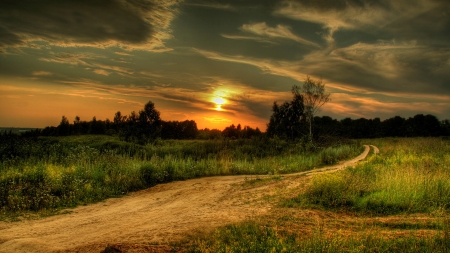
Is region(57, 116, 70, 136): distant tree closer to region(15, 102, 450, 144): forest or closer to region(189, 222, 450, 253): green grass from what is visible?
region(15, 102, 450, 144): forest

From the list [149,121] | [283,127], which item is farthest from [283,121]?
[149,121]

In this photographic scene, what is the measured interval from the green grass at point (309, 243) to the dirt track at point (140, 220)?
3.20ft

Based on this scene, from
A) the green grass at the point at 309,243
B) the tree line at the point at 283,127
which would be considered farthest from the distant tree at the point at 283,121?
the green grass at the point at 309,243

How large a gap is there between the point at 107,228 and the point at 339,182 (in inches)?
342

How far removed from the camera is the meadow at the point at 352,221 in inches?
257

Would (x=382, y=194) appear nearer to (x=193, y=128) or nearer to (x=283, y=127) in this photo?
(x=283, y=127)

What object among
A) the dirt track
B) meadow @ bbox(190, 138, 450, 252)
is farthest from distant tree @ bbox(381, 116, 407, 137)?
the dirt track

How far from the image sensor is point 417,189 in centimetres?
1152

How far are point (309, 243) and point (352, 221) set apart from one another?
9.95ft

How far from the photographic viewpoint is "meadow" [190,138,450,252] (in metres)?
6.54

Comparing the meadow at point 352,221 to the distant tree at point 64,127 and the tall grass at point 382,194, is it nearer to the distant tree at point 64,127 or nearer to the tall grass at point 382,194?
the tall grass at point 382,194

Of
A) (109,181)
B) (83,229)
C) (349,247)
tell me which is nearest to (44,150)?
(109,181)

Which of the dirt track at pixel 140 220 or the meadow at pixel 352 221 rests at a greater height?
the meadow at pixel 352 221

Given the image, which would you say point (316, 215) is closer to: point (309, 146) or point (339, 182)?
point (339, 182)
